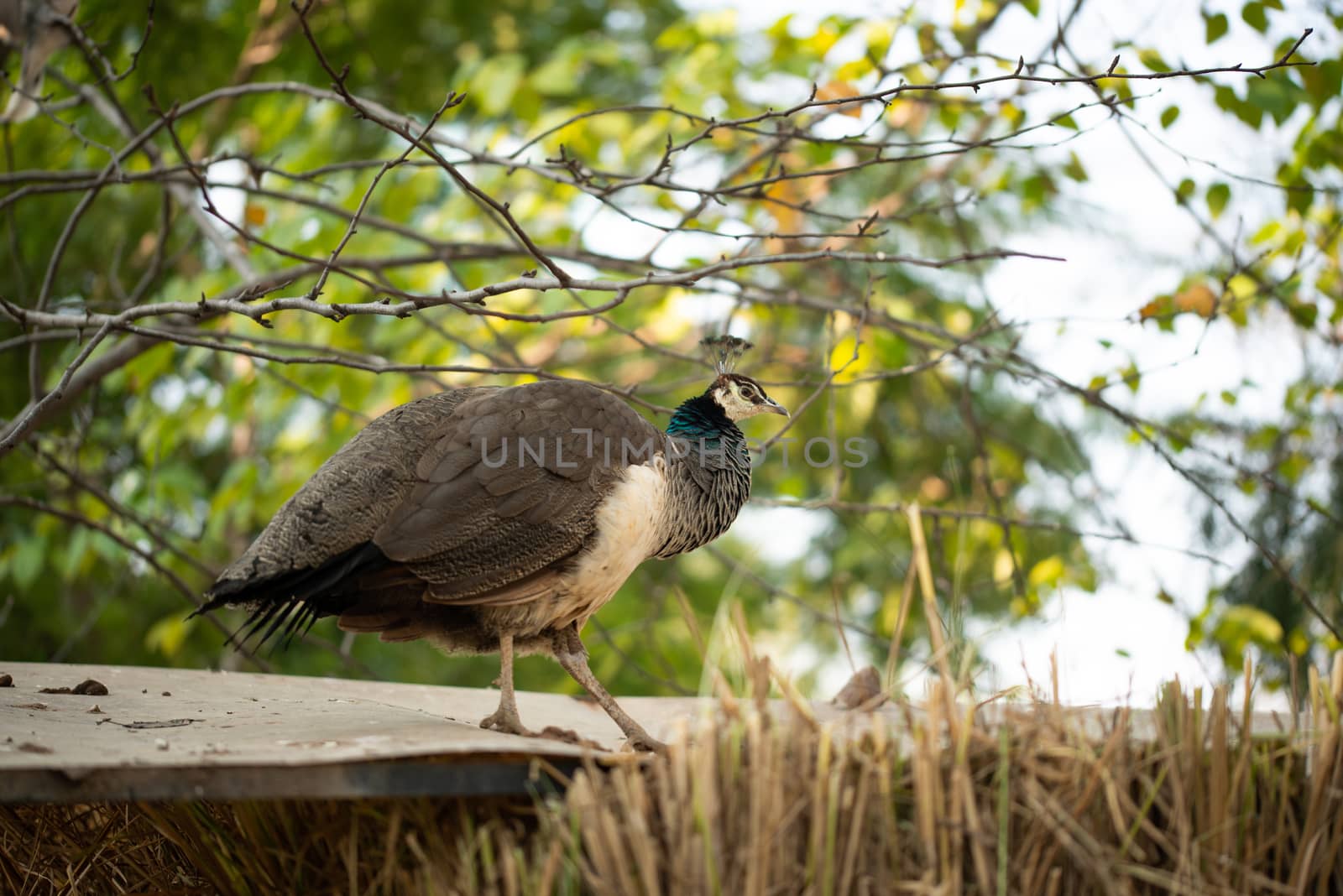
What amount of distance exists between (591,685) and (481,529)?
1.91 feet

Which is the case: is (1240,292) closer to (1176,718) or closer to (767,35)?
(767,35)

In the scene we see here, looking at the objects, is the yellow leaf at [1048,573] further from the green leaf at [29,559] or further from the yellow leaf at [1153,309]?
the green leaf at [29,559]

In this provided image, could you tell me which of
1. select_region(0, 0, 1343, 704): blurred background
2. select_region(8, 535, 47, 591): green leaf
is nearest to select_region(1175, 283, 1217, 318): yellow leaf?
select_region(0, 0, 1343, 704): blurred background

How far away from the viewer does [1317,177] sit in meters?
5.72

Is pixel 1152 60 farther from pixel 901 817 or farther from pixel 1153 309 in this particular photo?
pixel 901 817

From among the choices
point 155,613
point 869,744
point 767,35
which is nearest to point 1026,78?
point 869,744

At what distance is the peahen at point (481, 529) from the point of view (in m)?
2.90

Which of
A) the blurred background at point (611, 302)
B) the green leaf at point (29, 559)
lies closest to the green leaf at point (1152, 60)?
the blurred background at point (611, 302)

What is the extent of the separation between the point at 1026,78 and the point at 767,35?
7.63 ft

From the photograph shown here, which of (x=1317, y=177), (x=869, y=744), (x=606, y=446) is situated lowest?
(x=869, y=744)

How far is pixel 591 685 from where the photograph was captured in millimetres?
3250

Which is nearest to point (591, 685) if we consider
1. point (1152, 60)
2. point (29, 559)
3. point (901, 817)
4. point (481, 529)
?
point (481, 529)

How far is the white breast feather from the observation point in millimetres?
3088

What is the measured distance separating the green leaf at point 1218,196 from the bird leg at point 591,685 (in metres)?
2.78
